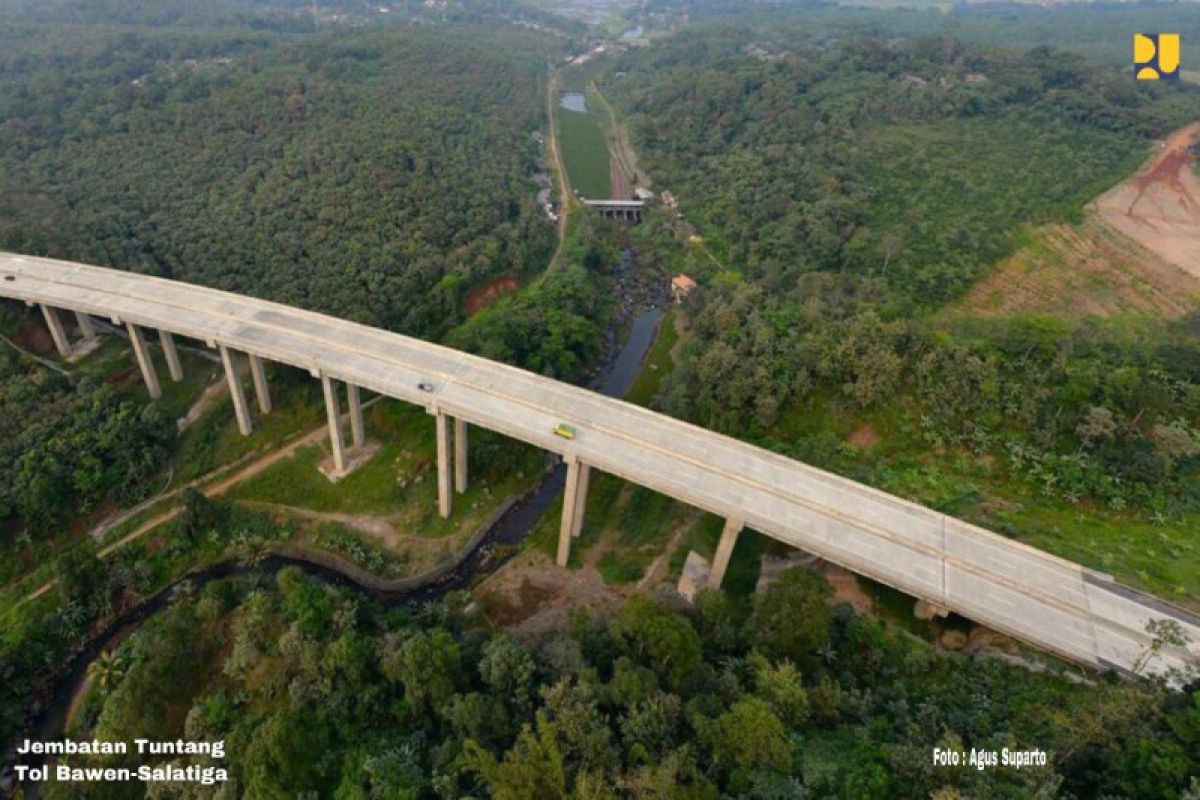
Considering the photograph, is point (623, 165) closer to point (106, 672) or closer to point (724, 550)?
point (724, 550)

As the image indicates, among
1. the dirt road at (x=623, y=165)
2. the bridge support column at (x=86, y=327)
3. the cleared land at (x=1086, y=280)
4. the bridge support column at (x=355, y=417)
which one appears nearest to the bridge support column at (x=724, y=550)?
the bridge support column at (x=355, y=417)

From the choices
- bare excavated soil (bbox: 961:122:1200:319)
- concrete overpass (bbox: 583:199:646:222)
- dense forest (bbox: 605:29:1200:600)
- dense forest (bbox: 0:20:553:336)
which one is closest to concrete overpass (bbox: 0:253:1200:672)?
dense forest (bbox: 605:29:1200:600)

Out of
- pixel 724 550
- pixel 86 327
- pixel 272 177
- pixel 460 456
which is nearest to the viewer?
pixel 724 550

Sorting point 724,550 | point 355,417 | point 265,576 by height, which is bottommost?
point 265,576

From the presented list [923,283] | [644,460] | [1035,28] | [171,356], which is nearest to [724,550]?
[644,460]

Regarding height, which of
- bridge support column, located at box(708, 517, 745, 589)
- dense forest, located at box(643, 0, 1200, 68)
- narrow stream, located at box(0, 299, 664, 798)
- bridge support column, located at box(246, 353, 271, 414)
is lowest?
narrow stream, located at box(0, 299, 664, 798)

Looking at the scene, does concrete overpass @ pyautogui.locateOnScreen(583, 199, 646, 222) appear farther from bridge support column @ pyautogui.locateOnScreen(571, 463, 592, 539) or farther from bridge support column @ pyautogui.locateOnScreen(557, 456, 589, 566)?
bridge support column @ pyautogui.locateOnScreen(557, 456, 589, 566)
